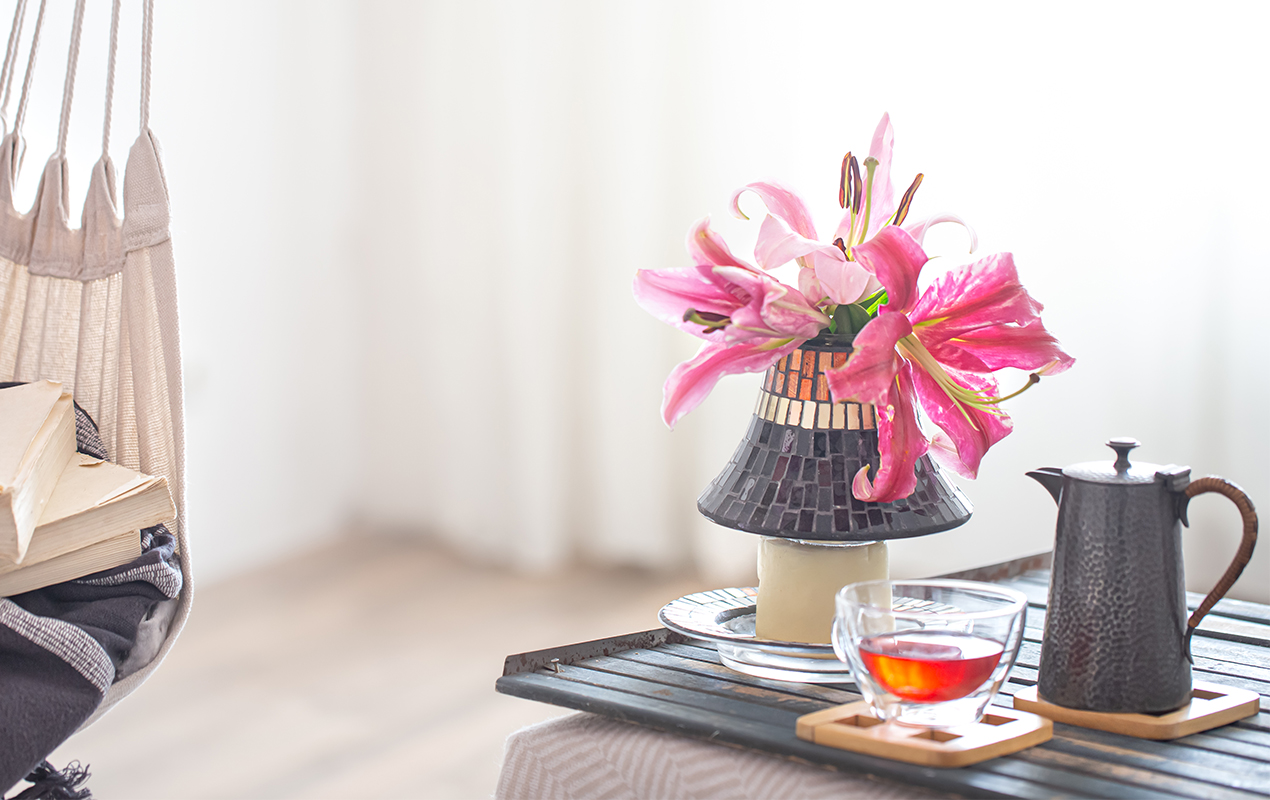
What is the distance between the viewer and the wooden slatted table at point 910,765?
0.53 meters

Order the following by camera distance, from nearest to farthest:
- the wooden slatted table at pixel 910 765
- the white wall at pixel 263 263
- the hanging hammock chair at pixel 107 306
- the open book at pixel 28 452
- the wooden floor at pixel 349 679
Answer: the wooden slatted table at pixel 910 765
the open book at pixel 28 452
the hanging hammock chair at pixel 107 306
the wooden floor at pixel 349 679
the white wall at pixel 263 263

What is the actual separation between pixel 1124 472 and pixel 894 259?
175 millimetres

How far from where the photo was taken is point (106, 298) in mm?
987

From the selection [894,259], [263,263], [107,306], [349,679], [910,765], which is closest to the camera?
[910,765]

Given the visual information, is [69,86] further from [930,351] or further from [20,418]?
[930,351]

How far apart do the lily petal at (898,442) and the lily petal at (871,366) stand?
0.02m

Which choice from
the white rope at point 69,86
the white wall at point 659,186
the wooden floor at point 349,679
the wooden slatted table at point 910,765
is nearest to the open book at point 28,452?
the white rope at point 69,86

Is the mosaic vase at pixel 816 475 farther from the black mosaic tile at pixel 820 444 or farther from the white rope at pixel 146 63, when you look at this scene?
the white rope at pixel 146 63

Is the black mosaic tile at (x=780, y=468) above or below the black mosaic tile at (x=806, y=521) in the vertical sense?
above

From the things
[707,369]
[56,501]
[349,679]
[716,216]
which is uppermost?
[716,216]

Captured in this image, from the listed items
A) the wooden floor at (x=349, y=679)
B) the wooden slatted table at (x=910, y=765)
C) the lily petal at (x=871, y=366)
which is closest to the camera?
the wooden slatted table at (x=910, y=765)

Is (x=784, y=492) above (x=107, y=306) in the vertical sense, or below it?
below

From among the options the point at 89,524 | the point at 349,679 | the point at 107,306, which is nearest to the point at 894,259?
the point at 89,524

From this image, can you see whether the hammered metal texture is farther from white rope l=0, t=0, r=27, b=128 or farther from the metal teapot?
white rope l=0, t=0, r=27, b=128
